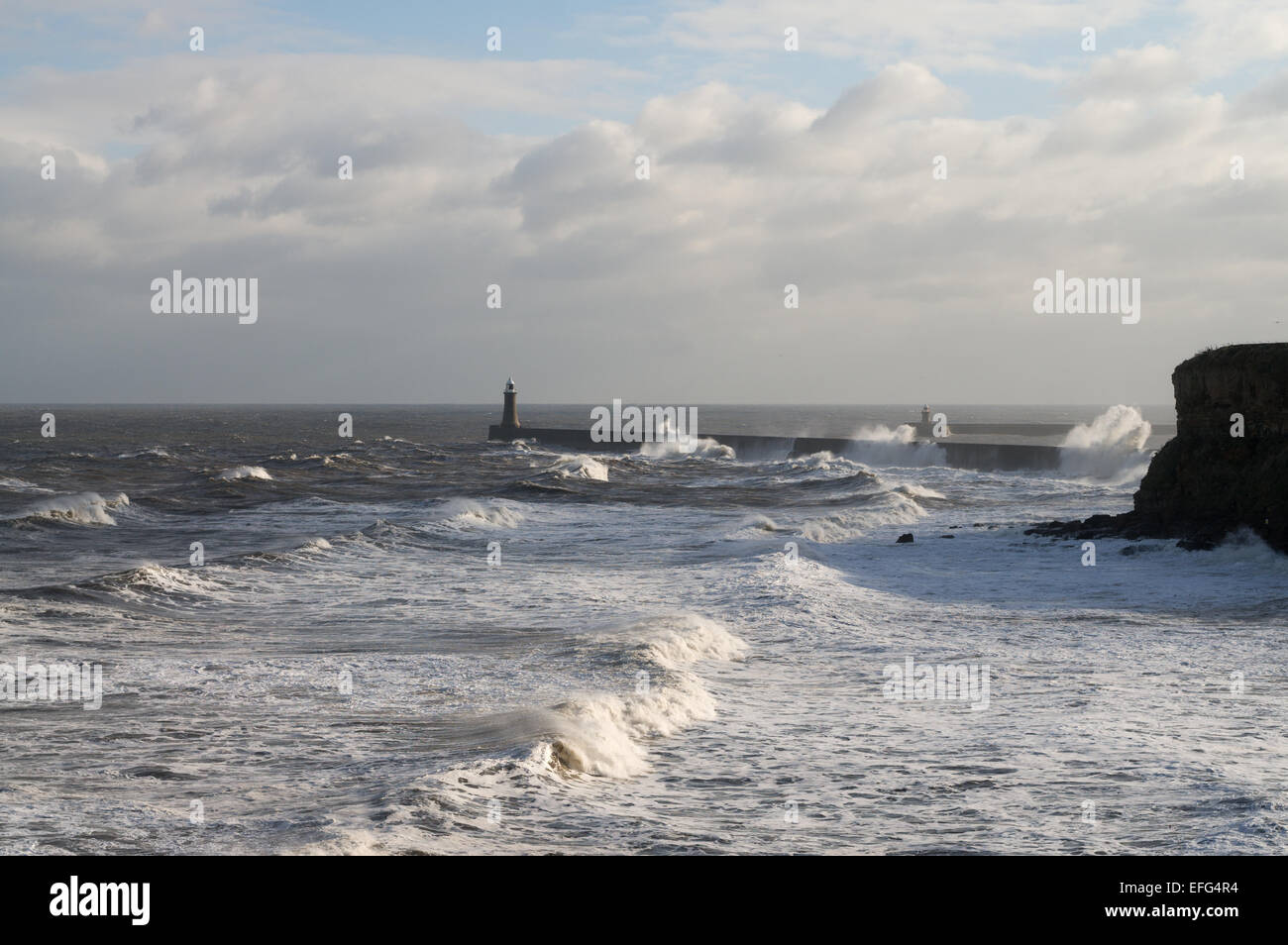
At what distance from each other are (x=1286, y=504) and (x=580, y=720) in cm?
1518

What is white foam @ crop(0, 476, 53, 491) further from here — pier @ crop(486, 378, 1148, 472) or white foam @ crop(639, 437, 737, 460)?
pier @ crop(486, 378, 1148, 472)

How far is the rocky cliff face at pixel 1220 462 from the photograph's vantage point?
19484mm

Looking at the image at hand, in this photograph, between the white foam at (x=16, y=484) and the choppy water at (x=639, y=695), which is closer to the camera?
the choppy water at (x=639, y=695)

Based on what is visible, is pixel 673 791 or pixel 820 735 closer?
pixel 673 791

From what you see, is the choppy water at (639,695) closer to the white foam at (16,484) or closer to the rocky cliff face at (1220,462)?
the rocky cliff face at (1220,462)

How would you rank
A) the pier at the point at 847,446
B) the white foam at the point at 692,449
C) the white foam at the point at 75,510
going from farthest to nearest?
the white foam at the point at 692,449 → the pier at the point at 847,446 → the white foam at the point at 75,510

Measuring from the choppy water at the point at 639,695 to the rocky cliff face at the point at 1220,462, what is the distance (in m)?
0.87

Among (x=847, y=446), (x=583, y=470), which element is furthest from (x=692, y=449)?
(x=583, y=470)

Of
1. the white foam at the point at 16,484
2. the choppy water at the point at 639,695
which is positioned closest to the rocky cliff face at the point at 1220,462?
the choppy water at the point at 639,695
